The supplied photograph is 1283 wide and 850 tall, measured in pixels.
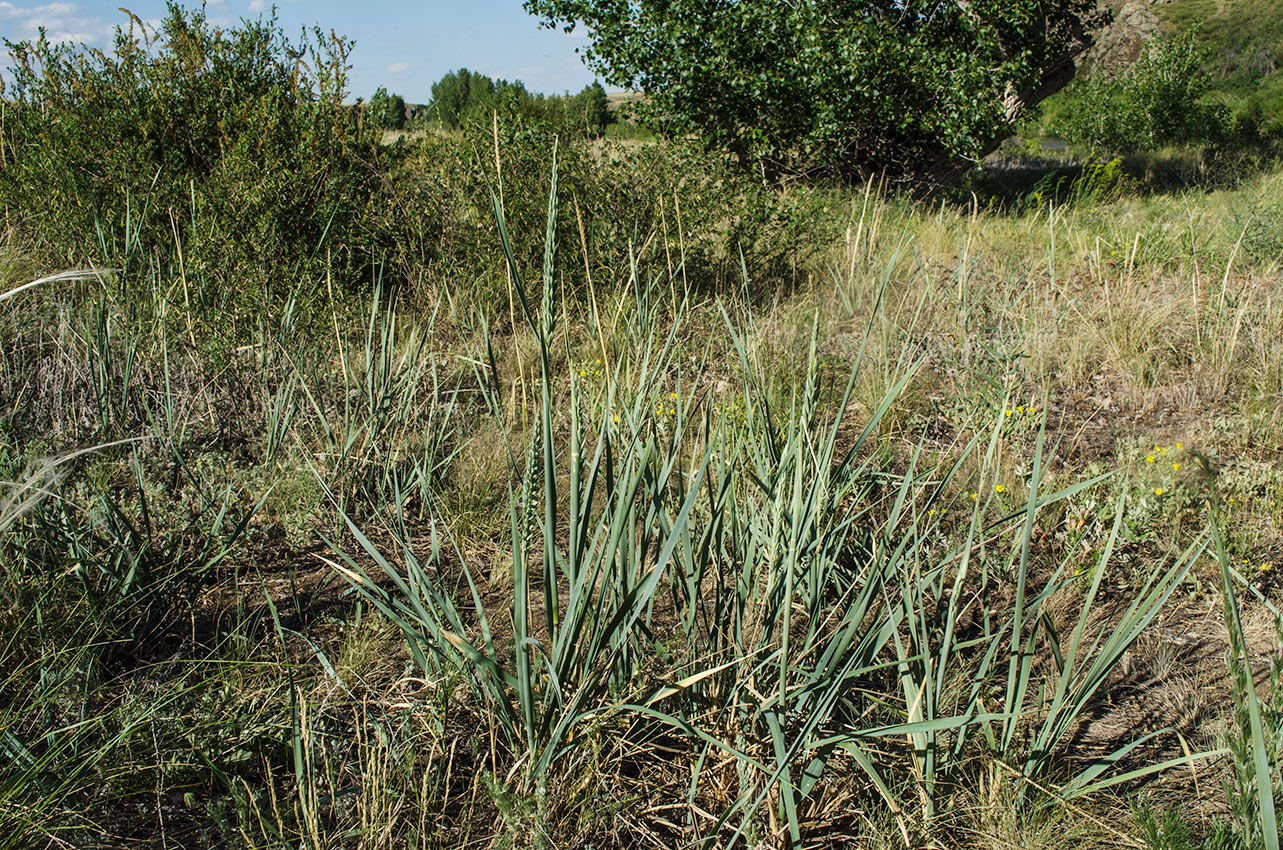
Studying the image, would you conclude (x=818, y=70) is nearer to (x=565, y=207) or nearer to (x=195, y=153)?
(x=565, y=207)

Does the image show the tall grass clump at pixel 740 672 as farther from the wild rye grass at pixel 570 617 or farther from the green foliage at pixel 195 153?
the green foliage at pixel 195 153

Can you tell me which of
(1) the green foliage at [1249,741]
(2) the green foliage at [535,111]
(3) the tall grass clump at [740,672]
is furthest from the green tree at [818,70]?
(1) the green foliage at [1249,741]

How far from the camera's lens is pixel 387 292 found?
4609 millimetres

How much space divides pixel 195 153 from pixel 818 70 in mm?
5293

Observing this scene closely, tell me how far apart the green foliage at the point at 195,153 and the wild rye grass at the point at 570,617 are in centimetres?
97

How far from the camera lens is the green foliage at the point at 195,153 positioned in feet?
13.2

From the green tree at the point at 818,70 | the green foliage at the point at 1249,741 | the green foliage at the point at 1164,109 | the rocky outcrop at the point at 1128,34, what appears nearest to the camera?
the green foliage at the point at 1249,741

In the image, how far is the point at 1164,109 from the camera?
16656mm

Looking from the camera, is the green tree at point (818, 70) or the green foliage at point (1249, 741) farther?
the green tree at point (818, 70)

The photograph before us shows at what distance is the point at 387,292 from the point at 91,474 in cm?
256

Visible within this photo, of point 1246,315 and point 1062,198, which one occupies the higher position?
point 1062,198

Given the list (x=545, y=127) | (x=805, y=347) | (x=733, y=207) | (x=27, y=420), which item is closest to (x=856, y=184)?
(x=733, y=207)

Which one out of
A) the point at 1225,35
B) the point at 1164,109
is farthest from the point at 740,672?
the point at 1225,35

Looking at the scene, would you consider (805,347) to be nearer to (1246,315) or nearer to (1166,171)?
(1246,315)
